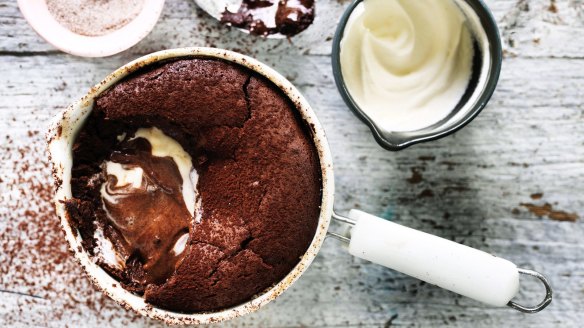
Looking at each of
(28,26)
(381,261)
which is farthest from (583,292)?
(28,26)

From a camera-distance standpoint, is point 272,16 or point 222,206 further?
point 272,16

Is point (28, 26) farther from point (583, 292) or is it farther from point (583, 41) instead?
point (583, 292)

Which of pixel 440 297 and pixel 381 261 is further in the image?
pixel 440 297

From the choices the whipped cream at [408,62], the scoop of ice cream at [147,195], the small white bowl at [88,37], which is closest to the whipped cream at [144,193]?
the scoop of ice cream at [147,195]

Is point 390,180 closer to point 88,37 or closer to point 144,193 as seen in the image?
point 144,193

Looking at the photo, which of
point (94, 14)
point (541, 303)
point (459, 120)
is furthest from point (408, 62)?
point (94, 14)

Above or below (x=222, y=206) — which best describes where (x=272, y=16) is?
above

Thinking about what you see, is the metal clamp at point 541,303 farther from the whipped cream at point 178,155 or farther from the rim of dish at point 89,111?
the whipped cream at point 178,155
